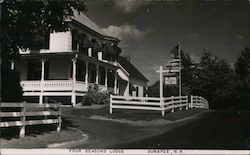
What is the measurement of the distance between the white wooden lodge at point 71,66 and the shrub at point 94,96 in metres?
0.17

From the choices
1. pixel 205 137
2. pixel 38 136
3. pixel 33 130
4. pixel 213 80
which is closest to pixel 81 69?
pixel 213 80

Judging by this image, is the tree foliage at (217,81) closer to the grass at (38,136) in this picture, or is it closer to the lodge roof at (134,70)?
the lodge roof at (134,70)

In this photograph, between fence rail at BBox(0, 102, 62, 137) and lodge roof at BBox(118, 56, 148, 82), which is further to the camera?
lodge roof at BBox(118, 56, 148, 82)

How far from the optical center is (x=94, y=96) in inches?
421

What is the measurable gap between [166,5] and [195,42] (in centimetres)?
92

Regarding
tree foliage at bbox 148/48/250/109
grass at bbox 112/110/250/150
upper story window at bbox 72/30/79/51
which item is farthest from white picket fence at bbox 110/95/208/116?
upper story window at bbox 72/30/79/51

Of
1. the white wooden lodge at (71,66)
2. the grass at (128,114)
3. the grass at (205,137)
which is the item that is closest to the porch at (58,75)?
the white wooden lodge at (71,66)

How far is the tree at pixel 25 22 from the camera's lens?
7.04m

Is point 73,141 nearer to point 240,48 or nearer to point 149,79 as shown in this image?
point 149,79

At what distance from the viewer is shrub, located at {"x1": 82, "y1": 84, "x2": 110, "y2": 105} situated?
34.2 ft

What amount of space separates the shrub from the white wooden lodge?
17 cm

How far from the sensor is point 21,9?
7164 millimetres

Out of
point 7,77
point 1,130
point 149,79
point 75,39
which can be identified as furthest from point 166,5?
point 75,39

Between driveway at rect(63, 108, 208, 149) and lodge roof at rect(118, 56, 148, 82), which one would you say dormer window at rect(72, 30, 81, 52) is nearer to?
lodge roof at rect(118, 56, 148, 82)
